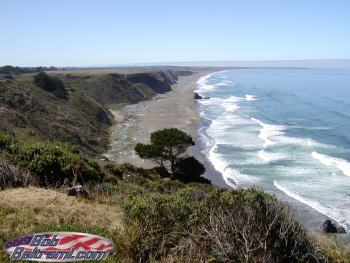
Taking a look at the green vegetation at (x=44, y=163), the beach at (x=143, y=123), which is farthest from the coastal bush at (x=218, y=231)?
the beach at (x=143, y=123)

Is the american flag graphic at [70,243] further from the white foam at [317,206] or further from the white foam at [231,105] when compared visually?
the white foam at [231,105]

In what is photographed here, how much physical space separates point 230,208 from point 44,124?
5088 centimetres

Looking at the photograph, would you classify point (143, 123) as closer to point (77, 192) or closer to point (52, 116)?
point (52, 116)

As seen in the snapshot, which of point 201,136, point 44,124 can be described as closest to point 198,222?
point 44,124

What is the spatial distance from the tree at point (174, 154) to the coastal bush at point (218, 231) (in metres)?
30.4

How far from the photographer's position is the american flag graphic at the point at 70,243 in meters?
7.23

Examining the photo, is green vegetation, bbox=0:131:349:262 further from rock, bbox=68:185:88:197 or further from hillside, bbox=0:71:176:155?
hillside, bbox=0:71:176:155

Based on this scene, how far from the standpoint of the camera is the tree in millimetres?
39062

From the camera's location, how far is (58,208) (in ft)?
33.7

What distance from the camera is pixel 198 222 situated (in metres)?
7.77

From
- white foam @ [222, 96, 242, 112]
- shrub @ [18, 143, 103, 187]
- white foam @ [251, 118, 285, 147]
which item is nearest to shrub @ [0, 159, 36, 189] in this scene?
shrub @ [18, 143, 103, 187]

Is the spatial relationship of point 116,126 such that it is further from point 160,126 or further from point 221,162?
point 221,162

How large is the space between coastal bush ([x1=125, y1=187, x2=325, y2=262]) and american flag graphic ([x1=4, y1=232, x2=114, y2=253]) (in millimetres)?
535

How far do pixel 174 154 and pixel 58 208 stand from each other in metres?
31.2
